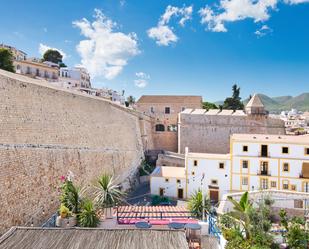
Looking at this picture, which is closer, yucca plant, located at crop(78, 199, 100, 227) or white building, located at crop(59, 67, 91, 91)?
yucca plant, located at crop(78, 199, 100, 227)

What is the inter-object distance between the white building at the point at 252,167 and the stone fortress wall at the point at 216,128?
Result: 464 inches

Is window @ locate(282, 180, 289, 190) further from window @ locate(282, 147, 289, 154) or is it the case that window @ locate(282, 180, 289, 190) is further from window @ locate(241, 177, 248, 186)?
window @ locate(241, 177, 248, 186)

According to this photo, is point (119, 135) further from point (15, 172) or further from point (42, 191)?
point (15, 172)

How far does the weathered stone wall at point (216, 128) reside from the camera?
3866cm

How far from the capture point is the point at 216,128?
131 feet

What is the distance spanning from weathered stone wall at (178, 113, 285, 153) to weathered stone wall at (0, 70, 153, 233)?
1729 cm

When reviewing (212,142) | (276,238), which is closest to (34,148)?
(276,238)

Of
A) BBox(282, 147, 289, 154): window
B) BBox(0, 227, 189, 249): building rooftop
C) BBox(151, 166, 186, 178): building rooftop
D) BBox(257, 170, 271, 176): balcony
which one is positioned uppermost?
BBox(282, 147, 289, 154): window

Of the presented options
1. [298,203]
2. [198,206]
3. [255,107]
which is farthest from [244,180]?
[255,107]

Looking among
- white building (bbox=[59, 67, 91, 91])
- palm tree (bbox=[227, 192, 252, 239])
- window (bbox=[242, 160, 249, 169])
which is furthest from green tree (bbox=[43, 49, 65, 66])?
palm tree (bbox=[227, 192, 252, 239])

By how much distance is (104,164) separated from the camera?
914 inches

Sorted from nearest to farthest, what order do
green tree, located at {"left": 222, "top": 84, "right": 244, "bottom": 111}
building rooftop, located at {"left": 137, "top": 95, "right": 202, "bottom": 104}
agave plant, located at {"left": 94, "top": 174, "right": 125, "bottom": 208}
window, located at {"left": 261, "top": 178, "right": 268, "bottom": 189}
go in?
agave plant, located at {"left": 94, "top": 174, "right": 125, "bottom": 208} < window, located at {"left": 261, "top": 178, "right": 268, "bottom": 189} < building rooftop, located at {"left": 137, "top": 95, "right": 202, "bottom": 104} < green tree, located at {"left": 222, "top": 84, "right": 244, "bottom": 111}

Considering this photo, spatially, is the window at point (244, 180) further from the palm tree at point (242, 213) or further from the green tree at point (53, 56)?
the green tree at point (53, 56)

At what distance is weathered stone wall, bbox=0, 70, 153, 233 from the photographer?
12688 mm
